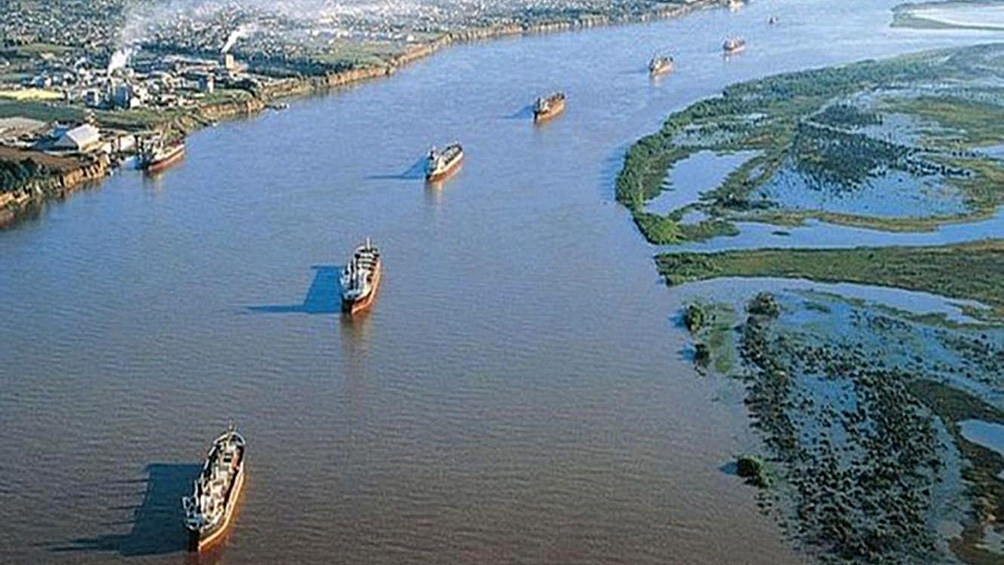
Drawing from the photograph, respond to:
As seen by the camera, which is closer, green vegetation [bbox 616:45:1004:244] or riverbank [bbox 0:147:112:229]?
riverbank [bbox 0:147:112:229]

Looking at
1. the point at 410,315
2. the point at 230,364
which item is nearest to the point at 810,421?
the point at 410,315

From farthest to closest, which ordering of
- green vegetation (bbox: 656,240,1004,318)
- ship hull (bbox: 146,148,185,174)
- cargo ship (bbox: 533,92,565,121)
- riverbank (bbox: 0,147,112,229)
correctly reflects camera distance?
cargo ship (bbox: 533,92,565,121) → ship hull (bbox: 146,148,185,174) → riverbank (bbox: 0,147,112,229) → green vegetation (bbox: 656,240,1004,318)

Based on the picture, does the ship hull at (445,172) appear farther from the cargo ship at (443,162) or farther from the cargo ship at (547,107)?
the cargo ship at (547,107)

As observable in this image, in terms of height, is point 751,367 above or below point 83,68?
below

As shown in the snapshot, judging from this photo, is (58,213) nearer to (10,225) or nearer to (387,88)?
(10,225)

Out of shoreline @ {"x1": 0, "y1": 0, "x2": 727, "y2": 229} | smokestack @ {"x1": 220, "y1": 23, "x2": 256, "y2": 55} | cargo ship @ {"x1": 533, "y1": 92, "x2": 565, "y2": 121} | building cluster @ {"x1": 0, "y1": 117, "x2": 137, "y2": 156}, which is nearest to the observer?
shoreline @ {"x1": 0, "y1": 0, "x2": 727, "y2": 229}

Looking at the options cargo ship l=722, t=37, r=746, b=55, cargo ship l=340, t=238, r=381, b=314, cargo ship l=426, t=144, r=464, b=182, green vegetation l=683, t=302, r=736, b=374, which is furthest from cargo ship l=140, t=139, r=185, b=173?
cargo ship l=722, t=37, r=746, b=55

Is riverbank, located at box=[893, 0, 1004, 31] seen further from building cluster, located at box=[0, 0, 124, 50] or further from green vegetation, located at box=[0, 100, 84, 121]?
green vegetation, located at box=[0, 100, 84, 121]
